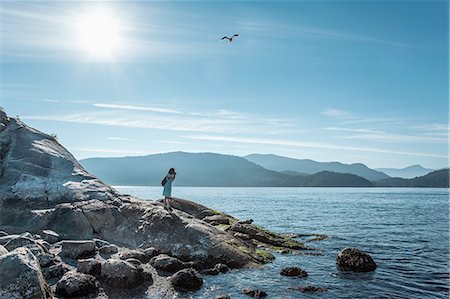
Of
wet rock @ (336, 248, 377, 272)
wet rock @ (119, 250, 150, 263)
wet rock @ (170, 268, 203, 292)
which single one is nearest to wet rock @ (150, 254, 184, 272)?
wet rock @ (119, 250, 150, 263)

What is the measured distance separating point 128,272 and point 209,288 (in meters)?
4.52

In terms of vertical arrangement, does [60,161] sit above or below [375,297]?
above

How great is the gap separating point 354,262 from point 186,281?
1364cm

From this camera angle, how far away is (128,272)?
60.1ft

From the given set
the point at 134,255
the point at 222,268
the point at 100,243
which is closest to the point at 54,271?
the point at 134,255

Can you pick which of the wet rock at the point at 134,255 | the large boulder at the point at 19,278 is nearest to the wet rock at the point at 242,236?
the wet rock at the point at 134,255

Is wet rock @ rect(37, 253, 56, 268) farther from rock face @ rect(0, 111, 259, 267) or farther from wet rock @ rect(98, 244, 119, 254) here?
rock face @ rect(0, 111, 259, 267)

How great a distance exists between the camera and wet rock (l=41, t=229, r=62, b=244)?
22.5 m

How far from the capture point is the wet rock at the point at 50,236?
73.7 feet

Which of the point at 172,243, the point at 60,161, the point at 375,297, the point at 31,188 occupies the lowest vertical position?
the point at 375,297

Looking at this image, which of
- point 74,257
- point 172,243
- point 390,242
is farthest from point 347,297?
point 390,242

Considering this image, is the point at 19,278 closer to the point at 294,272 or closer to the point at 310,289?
the point at 310,289

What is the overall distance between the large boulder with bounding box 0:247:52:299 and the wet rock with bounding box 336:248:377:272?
20384 millimetres

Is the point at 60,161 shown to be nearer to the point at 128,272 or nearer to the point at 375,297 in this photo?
the point at 128,272
